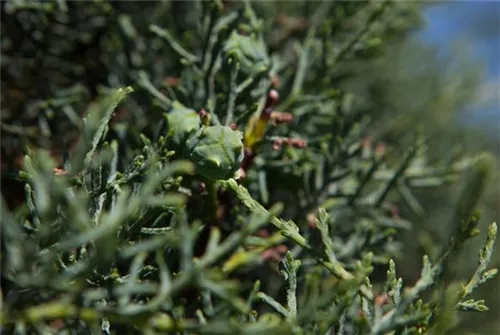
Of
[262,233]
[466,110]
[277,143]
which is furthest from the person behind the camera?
[466,110]

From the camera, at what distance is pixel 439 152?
2309 millimetres

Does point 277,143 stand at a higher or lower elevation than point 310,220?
higher

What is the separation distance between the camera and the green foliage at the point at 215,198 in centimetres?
70

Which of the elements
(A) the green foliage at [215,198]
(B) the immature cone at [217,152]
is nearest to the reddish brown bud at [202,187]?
(A) the green foliage at [215,198]

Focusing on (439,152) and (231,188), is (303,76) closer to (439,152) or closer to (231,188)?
(231,188)

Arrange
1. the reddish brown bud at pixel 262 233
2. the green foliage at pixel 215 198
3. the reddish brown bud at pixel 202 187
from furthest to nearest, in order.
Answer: the reddish brown bud at pixel 262 233 → the reddish brown bud at pixel 202 187 → the green foliage at pixel 215 198

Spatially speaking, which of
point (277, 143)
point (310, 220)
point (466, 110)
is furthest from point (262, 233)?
point (466, 110)

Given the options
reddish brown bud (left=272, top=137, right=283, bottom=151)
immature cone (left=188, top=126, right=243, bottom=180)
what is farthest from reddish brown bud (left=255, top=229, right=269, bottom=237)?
immature cone (left=188, top=126, right=243, bottom=180)

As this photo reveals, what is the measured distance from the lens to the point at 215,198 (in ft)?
3.54

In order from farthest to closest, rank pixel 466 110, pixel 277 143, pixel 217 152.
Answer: pixel 466 110 < pixel 277 143 < pixel 217 152

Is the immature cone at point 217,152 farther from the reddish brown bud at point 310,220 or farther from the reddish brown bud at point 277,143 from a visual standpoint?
the reddish brown bud at point 310,220

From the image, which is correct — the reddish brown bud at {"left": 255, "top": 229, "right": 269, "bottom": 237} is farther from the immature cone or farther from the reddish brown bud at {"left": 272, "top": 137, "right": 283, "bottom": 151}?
the immature cone

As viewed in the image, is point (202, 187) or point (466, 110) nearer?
point (202, 187)

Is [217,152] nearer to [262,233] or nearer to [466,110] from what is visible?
[262,233]
